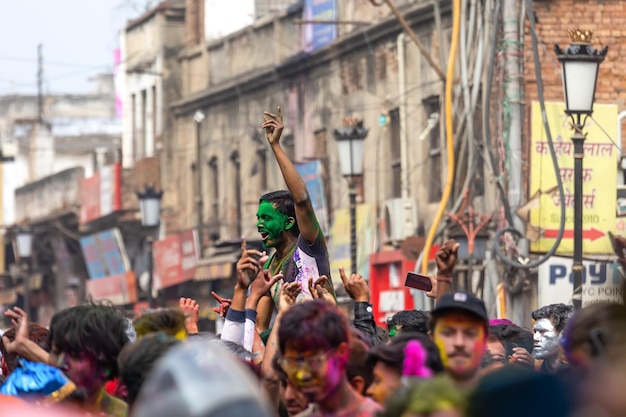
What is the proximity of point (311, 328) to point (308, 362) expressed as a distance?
5.3 inches

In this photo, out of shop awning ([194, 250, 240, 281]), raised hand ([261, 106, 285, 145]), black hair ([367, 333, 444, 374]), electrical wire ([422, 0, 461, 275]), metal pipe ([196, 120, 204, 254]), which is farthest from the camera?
metal pipe ([196, 120, 204, 254])

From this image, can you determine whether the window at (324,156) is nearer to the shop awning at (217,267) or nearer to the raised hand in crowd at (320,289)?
the shop awning at (217,267)

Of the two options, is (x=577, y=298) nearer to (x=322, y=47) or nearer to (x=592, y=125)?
(x=592, y=125)

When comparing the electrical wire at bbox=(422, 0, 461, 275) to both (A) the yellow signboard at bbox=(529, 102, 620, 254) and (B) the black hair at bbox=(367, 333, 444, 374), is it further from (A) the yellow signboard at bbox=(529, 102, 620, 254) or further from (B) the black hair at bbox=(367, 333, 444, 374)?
(B) the black hair at bbox=(367, 333, 444, 374)

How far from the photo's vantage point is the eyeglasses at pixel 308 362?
21.3 ft

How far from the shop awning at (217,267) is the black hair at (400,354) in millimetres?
27140

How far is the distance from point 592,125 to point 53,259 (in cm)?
3379

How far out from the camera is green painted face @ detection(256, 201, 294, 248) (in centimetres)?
953

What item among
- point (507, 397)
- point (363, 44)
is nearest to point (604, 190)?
point (363, 44)

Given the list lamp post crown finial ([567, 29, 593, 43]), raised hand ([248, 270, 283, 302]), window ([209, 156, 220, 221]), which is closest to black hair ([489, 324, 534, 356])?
raised hand ([248, 270, 283, 302])

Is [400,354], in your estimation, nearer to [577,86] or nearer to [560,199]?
[577,86]

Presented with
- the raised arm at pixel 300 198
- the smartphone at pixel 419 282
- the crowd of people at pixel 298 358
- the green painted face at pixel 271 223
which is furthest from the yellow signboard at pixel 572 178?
the raised arm at pixel 300 198

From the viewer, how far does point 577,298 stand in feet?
52.4

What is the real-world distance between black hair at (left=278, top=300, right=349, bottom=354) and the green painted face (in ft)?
9.32
